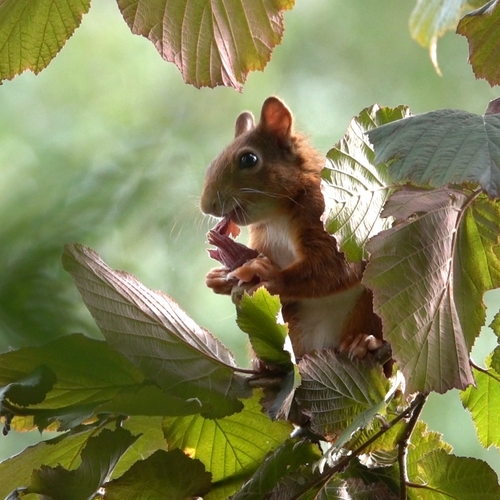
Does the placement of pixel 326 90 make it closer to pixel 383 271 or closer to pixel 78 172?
pixel 78 172

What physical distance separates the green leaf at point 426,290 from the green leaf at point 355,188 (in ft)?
0.16

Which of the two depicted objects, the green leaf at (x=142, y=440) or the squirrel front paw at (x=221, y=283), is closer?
the green leaf at (x=142, y=440)

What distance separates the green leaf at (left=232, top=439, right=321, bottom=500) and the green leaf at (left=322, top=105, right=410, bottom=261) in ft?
0.59

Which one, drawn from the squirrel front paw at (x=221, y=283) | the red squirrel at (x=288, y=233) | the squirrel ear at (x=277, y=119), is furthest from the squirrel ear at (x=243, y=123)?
the squirrel front paw at (x=221, y=283)

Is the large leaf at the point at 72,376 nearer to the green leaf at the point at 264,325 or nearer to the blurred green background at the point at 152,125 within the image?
the green leaf at the point at 264,325

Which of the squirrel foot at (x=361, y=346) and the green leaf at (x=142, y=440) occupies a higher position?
the squirrel foot at (x=361, y=346)

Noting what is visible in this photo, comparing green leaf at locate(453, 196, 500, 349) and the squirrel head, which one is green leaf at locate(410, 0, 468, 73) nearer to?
the squirrel head

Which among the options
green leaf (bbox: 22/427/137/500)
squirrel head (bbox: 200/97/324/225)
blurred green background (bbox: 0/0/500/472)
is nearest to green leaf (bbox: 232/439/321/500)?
green leaf (bbox: 22/427/137/500)

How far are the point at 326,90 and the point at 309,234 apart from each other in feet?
3.17

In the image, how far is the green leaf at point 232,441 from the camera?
719 mm

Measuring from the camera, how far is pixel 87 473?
0.62 metres

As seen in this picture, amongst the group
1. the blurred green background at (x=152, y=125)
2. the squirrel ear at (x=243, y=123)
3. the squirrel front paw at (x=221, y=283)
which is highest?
the blurred green background at (x=152, y=125)

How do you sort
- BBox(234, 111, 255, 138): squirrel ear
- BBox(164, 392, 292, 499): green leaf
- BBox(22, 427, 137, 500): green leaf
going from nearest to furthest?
BBox(22, 427, 137, 500): green leaf
BBox(164, 392, 292, 499): green leaf
BBox(234, 111, 255, 138): squirrel ear

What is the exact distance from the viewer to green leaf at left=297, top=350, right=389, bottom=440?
691 millimetres
